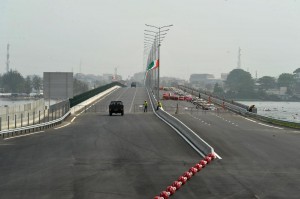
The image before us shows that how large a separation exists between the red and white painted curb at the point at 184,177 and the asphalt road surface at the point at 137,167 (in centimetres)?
24

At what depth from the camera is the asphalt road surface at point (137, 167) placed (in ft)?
59.0

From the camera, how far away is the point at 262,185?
1950cm

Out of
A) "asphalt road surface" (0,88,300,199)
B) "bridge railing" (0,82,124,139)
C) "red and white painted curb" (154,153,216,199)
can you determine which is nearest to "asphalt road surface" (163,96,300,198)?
"asphalt road surface" (0,88,300,199)

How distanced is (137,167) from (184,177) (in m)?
3.69

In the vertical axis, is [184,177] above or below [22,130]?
above

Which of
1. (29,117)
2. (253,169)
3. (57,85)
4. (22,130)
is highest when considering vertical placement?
(57,85)

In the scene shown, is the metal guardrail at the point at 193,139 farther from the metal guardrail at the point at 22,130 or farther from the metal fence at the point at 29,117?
the metal fence at the point at 29,117

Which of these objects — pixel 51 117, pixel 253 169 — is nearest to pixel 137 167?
pixel 253 169

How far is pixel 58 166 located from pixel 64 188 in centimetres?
551

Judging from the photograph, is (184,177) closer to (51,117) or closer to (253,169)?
(253,169)

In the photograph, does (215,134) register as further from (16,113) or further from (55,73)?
(55,73)

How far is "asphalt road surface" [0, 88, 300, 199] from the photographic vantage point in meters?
18.0

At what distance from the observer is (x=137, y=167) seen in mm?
23438

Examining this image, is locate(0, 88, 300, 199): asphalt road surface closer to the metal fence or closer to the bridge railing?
the bridge railing
